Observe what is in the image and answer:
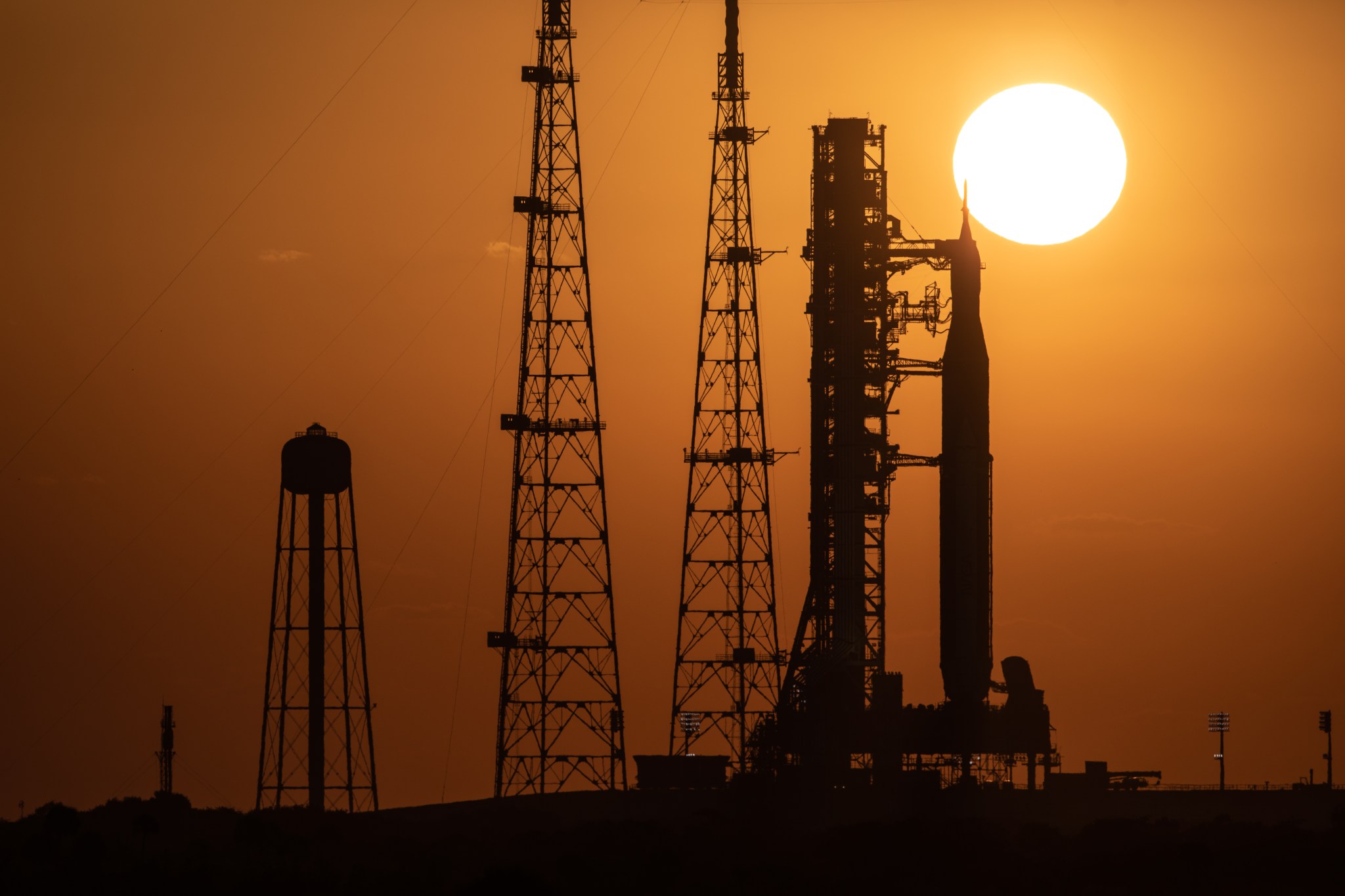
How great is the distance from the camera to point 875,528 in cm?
8344

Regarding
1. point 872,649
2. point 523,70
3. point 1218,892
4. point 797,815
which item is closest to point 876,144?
point 523,70

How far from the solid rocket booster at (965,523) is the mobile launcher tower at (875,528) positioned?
0.18 ft

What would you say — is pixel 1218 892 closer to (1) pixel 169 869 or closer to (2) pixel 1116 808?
(2) pixel 1116 808

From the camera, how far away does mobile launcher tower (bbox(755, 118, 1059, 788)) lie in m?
80.7

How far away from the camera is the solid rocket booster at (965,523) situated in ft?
267

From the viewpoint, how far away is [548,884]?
61938 mm

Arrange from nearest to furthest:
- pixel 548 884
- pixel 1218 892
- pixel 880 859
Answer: pixel 548 884, pixel 1218 892, pixel 880 859

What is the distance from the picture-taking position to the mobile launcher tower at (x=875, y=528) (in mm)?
80688

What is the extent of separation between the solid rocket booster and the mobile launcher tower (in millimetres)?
54

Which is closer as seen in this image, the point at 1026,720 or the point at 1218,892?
the point at 1218,892

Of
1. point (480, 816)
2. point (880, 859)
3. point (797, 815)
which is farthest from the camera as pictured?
point (480, 816)

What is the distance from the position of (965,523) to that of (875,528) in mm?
3616

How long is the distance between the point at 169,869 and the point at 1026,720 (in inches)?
1214

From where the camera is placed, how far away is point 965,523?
268ft
